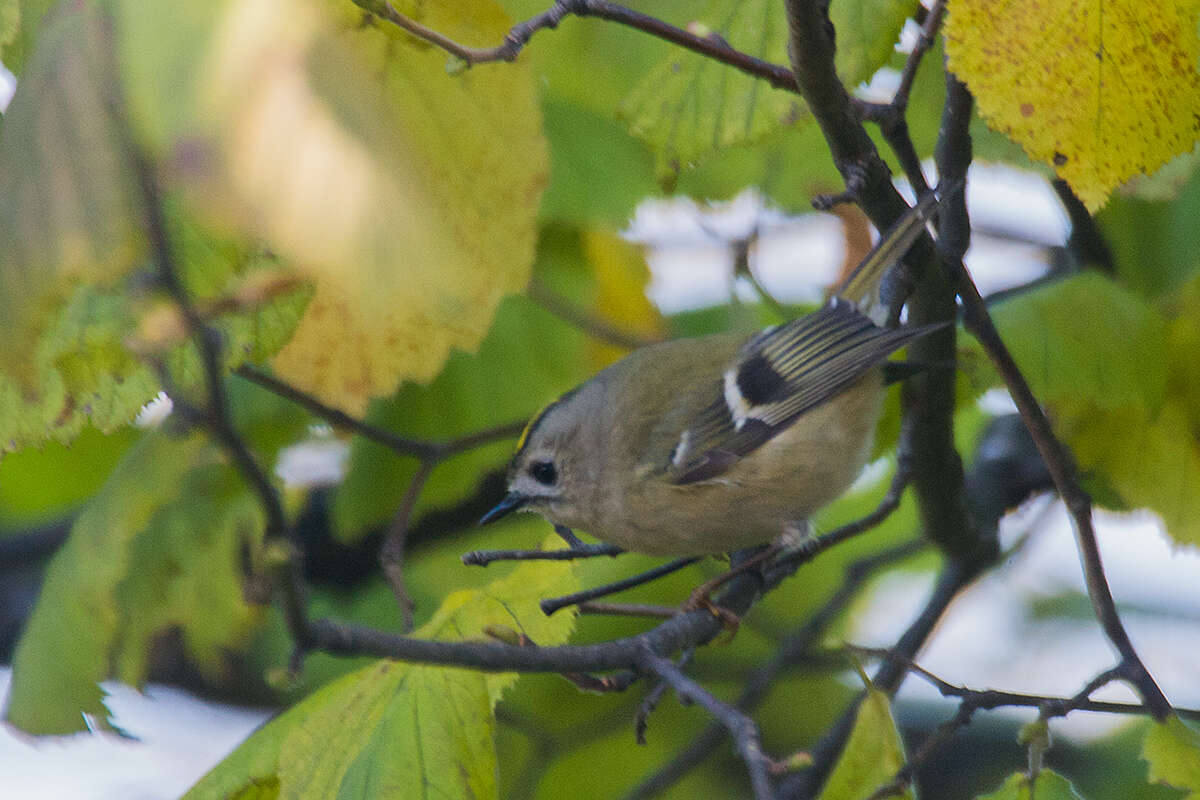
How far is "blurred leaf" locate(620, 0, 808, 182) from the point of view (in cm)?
97

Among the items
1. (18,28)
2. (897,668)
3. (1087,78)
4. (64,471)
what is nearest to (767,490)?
(897,668)

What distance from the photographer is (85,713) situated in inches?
45.1

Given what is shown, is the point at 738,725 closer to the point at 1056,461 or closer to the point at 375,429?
the point at 1056,461

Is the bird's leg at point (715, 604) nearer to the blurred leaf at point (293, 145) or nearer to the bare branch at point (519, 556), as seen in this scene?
the bare branch at point (519, 556)

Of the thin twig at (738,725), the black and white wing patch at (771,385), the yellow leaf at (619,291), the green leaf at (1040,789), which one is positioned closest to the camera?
the thin twig at (738,725)

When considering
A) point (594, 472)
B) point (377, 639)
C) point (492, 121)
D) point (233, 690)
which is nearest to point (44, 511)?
point (233, 690)

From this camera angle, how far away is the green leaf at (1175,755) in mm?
806

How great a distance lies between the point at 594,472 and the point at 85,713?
63 centimetres

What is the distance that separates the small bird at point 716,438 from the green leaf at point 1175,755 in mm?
510

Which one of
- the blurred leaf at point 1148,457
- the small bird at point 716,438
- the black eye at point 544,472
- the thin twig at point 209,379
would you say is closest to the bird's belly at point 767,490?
the small bird at point 716,438

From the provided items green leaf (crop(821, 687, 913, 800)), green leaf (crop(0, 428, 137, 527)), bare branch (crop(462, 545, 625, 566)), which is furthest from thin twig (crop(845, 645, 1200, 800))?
green leaf (crop(0, 428, 137, 527))

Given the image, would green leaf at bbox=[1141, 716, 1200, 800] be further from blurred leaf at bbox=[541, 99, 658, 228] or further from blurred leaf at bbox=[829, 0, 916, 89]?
blurred leaf at bbox=[541, 99, 658, 228]

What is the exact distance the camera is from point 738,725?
718mm

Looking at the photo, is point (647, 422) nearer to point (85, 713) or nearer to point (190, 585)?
point (190, 585)
